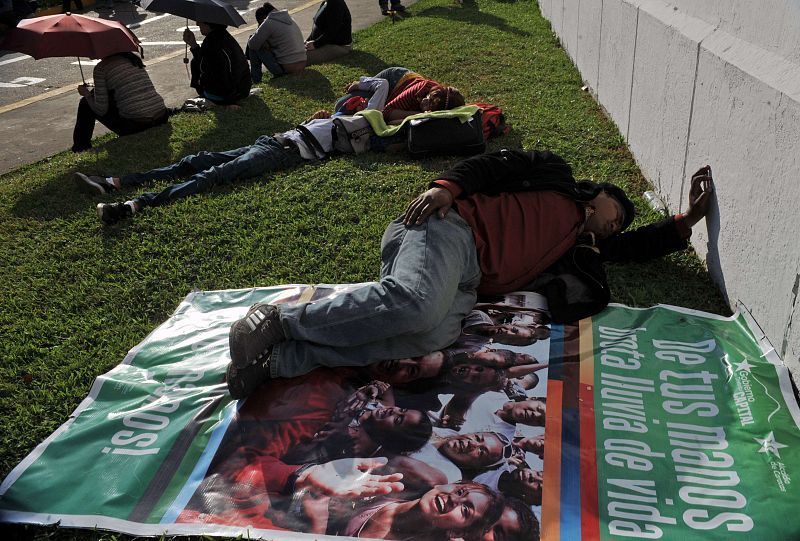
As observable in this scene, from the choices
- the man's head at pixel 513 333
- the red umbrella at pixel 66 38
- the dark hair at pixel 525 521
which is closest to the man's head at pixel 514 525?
Answer: the dark hair at pixel 525 521

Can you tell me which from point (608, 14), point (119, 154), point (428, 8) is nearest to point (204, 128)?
point (119, 154)

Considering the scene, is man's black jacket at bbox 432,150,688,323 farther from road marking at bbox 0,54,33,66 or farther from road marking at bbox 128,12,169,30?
road marking at bbox 128,12,169,30

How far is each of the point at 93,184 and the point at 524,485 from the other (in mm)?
3947

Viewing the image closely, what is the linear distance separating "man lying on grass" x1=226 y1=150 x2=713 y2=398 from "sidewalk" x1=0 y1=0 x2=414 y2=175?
4.48 meters

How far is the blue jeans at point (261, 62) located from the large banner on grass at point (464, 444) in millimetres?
6248

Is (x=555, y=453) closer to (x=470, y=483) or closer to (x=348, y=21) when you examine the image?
(x=470, y=483)

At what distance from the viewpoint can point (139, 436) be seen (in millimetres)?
2443

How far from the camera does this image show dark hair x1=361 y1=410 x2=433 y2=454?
2.35 meters

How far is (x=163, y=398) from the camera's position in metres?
2.64

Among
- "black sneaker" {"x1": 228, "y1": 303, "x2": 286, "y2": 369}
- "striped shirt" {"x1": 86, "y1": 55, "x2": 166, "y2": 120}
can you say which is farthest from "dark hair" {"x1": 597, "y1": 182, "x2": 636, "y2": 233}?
"striped shirt" {"x1": 86, "y1": 55, "x2": 166, "y2": 120}

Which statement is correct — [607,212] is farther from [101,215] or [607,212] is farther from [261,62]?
[261,62]

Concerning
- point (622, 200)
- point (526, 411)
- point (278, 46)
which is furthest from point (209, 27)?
point (526, 411)

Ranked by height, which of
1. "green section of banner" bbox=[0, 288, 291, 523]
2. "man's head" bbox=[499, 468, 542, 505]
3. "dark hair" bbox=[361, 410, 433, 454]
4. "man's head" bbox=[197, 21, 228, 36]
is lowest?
"man's head" bbox=[499, 468, 542, 505]

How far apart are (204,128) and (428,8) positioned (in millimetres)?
8404
